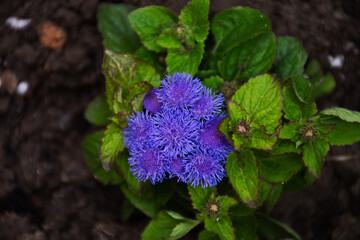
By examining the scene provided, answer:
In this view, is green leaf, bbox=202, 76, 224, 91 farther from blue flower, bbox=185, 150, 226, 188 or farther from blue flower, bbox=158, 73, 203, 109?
blue flower, bbox=185, 150, 226, 188

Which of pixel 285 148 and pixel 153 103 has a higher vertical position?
pixel 153 103

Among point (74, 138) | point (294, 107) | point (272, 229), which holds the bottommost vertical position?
point (272, 229)

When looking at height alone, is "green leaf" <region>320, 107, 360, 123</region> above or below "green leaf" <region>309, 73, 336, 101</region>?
above

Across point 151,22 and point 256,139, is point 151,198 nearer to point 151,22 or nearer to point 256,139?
point 256,139

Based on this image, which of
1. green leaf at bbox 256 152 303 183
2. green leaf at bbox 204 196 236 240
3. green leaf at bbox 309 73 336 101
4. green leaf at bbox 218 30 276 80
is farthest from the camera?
green leaf at bbox 309 73 336 101

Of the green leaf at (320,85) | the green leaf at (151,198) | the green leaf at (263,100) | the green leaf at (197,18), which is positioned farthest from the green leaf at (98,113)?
the green leaf at (320,85)

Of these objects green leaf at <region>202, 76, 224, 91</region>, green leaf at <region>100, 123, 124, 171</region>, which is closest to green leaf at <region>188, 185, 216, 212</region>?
green leaf at <region>100, 123, 124, 171</region>

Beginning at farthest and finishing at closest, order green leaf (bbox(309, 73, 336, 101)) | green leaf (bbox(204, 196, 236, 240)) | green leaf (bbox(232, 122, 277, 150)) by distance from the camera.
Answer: green leaf (bbox(309, 73, 336, 101))
green leaf (bbox(204, 196, 236, 240))
green leaf (bbox(232, 122, 277, 150))

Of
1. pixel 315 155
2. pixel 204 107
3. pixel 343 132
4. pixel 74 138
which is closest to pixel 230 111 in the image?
pixel 204 107
